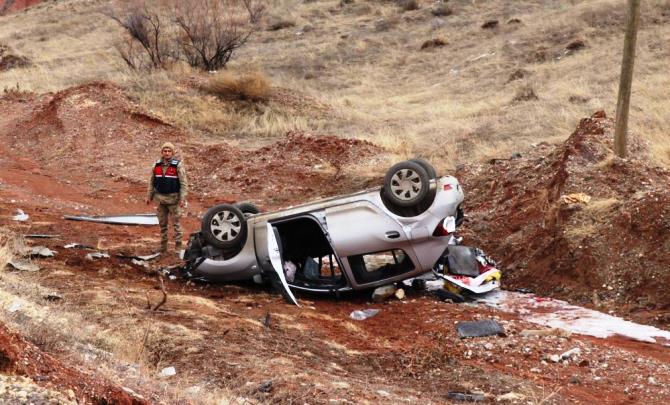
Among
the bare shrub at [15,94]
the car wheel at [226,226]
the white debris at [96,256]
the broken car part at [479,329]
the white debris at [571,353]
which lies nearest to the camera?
the white debris at [571,353]

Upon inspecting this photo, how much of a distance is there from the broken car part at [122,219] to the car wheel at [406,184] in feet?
18.3

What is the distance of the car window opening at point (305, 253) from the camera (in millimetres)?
9102

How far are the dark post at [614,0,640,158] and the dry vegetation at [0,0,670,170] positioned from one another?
222 cm

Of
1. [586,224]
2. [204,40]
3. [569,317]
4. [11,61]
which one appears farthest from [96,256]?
[11,61]

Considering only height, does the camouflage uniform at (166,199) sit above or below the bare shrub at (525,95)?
below

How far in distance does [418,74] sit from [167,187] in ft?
64.0

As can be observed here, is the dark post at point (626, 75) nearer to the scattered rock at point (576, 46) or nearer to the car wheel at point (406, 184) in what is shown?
the car wheel at point (406, 184)

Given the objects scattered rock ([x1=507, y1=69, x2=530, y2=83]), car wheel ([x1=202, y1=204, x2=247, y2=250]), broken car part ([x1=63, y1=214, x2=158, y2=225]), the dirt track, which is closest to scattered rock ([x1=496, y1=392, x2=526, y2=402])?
the dirt track

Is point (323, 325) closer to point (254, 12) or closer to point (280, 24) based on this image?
point (280, 24)

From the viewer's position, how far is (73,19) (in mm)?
47656

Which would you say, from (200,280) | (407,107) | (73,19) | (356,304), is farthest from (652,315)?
(73,19)

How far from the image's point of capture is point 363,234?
8672 millimetres

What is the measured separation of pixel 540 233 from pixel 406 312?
2902 mm

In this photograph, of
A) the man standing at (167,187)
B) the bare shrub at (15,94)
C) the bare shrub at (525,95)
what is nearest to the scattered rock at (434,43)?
the bare shrub at (525,95)
